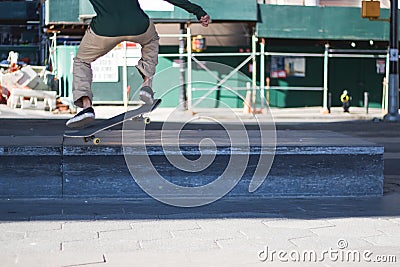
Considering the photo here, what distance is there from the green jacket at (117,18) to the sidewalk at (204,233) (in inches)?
67.1

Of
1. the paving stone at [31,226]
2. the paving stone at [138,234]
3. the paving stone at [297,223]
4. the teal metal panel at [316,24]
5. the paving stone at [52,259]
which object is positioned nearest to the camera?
the paving stone at [52,259]

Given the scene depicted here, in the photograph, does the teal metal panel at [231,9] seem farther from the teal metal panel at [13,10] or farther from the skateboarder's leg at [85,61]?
the skateboarder's leg at [85,61]

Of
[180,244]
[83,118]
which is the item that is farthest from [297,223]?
A: [83,118]

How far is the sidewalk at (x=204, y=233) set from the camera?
5.59 meters

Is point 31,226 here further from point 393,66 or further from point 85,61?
point 393,66

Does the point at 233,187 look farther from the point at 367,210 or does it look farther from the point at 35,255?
the point at 35,255

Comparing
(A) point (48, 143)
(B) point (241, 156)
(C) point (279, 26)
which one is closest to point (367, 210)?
(B) point (241, 156)

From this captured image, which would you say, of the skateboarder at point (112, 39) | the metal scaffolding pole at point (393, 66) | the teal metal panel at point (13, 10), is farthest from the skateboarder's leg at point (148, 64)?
the teal metal panel at point (13, 10)

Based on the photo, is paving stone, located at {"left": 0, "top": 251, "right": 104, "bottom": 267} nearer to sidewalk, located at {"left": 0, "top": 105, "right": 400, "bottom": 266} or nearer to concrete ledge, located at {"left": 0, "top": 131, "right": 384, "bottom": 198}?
sidewalk, located at {"left": 0, "top": 105, "right": 400, "bottom": 266}

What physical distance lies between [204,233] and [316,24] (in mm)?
25535

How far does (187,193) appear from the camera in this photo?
325 inches

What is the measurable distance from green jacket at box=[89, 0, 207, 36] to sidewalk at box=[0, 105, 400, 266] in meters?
1.70

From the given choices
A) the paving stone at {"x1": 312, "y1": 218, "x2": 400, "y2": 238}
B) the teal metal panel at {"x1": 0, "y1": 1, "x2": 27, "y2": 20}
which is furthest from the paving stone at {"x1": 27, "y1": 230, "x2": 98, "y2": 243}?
the teal metal panel at {"x1": 0, "y1": 1, "x2": 27, "y2": 20}

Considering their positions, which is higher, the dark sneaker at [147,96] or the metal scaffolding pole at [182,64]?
the dark sneaker at [147,96]
